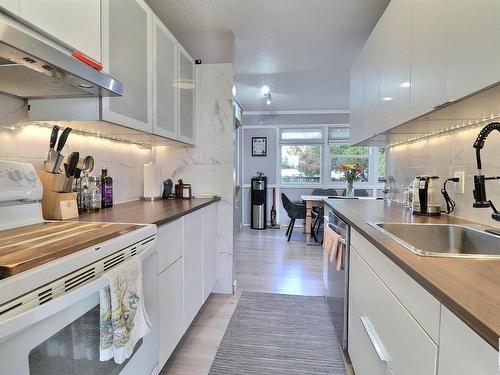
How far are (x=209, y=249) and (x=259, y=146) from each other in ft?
13.7

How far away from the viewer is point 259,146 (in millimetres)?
6418

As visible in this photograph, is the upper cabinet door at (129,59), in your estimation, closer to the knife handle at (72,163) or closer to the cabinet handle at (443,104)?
the knife handle at (72,163)

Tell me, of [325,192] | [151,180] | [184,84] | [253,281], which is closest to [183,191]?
[151,180]

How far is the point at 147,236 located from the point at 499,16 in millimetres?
1492

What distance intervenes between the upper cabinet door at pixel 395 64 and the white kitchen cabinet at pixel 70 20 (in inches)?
61.3

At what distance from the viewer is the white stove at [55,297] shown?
69cm

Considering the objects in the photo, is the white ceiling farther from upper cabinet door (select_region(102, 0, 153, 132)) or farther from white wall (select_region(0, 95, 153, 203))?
white wall (select_region(0, 95, 153, 203))

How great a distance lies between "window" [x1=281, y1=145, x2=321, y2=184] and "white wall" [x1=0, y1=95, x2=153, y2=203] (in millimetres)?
4077

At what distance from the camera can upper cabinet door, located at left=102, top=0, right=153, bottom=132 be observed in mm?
1436

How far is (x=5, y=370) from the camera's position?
65cm

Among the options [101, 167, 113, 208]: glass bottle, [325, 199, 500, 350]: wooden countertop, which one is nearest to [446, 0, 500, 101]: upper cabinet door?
[325, 199, 500, 350]: wooden countertop

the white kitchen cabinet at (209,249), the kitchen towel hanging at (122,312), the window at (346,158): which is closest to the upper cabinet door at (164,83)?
the white kitchen cabinet at (209,249)

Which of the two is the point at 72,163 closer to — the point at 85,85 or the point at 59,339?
the point at 85,85

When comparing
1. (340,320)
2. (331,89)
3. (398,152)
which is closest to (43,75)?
(340,320)
